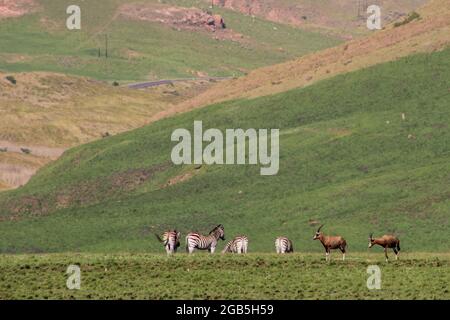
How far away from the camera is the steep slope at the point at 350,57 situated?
516 feet

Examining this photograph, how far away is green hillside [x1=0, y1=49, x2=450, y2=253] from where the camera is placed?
113 m

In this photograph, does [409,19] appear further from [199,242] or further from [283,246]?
[199,242]

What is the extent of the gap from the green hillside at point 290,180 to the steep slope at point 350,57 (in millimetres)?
3853

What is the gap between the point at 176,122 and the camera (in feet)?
534

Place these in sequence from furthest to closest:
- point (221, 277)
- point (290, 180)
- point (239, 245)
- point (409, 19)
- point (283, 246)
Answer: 1. point (409, 19)
2. point (290, 180)
3. point (283, 246)
4. point (239, 245)
5. point (221, 277)

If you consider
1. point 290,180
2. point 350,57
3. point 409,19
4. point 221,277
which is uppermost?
point 409,19

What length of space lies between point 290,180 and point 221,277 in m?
74.0

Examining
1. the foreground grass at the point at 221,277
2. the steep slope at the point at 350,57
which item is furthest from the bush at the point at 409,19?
the foreground grass at the point at 221,277

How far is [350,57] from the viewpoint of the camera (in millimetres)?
165125

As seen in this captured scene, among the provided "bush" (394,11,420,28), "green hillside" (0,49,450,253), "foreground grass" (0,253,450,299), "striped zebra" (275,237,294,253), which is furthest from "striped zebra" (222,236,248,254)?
"bush" (394,11,420,28)

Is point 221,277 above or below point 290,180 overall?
below

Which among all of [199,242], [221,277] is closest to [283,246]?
[199,242]

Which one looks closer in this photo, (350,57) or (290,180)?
(290,180)
